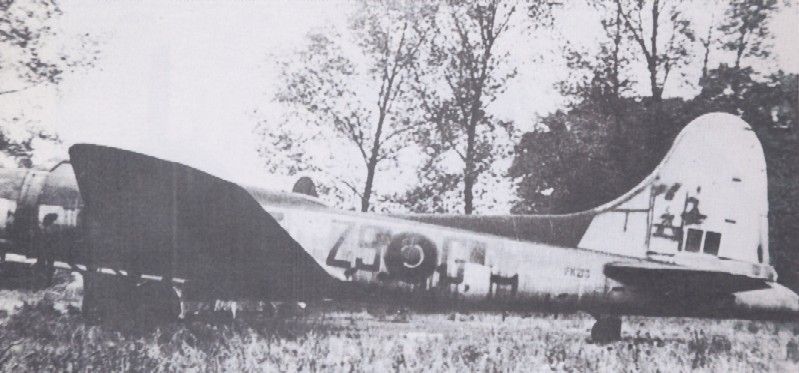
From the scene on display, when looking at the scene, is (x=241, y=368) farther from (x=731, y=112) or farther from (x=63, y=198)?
(x=731, y=112)

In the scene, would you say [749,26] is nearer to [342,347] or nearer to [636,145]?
[636,145]

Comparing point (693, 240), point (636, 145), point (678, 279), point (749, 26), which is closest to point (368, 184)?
point (636, 145)

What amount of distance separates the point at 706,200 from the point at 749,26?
1.33 metres

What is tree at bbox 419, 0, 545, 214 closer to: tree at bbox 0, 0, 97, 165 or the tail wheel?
the tail wheel

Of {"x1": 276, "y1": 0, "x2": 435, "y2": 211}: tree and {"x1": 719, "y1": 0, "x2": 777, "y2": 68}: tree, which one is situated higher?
{"x1": 719, "y1": 0, "x2": 777, "y2": 68}: tree

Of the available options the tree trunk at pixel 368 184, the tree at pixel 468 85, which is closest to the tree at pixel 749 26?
the tree at pixel 468 85

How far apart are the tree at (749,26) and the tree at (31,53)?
4.52 meters

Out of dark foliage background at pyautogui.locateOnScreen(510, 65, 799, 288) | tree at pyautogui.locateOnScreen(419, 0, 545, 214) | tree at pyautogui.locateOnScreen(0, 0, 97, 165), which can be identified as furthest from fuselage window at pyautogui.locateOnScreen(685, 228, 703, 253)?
tree at pyautogui.locateOnScreen(0, 0, 97, 165)

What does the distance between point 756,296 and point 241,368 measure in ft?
12.3

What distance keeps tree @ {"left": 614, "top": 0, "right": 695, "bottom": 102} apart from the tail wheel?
2191 mm

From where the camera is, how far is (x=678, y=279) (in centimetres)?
388

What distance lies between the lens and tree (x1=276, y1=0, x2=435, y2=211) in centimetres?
403

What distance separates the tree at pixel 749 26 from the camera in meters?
3.93

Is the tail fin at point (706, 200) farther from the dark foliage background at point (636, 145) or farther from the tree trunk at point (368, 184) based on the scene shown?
the tree trunk at point (368, 184)
